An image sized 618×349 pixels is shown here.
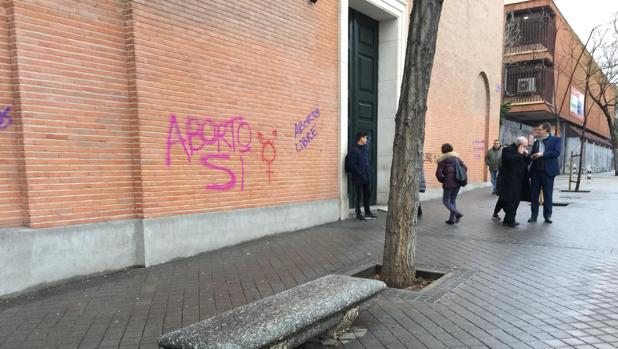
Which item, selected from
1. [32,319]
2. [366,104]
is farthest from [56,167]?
[366,104]

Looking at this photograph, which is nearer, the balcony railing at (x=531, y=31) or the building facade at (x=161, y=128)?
the building facade at (x=161, y=128)

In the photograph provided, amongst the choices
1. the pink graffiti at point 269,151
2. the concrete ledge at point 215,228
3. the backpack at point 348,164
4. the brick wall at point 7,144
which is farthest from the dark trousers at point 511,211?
the brick wall at point 7,144

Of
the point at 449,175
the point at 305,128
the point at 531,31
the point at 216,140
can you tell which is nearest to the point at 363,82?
the point at 305,128

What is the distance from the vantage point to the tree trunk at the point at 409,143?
441 cm

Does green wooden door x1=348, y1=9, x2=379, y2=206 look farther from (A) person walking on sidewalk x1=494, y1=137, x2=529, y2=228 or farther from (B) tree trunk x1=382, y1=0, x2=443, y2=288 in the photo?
(B) tree trunk x1=382, y1=0, x2=443, y2=288

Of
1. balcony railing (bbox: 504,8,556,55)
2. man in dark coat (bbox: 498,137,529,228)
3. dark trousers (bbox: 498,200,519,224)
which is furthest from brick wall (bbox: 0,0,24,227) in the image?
balcony railing (bbox: 504,8,556,55)

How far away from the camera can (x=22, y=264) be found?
14.7 feet

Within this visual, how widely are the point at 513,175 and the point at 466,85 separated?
25.6ft

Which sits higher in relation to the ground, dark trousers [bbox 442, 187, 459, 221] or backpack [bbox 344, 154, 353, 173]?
backpack [bbox 344, 154, 353, 173]

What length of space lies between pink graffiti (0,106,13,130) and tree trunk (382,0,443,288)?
4098 millimetres

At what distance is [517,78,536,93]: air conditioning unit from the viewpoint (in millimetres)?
28136

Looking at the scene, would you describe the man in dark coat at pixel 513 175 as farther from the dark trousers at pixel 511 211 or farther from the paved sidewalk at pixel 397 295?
the paved sidewalk at pixel 397 295

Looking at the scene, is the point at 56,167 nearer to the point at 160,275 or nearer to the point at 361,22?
the point at 160,275

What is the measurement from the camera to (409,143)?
448cm
